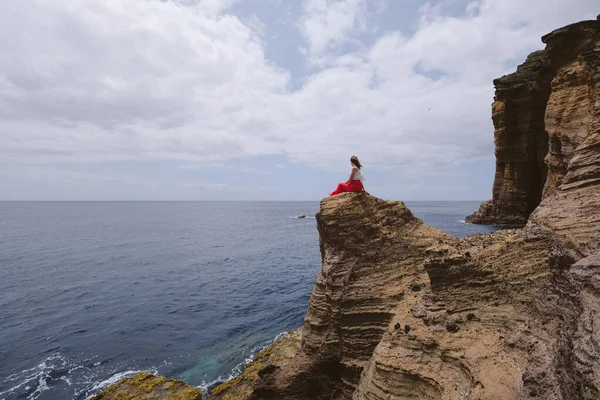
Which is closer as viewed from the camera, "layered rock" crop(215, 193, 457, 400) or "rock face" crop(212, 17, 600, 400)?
"rock face" crop(212, 17, 600, 400)

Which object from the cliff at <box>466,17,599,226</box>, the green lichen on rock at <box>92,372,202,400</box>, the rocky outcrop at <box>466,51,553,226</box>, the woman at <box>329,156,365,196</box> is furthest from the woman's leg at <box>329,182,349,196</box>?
the rocky outcrop at <box>466,51,553,226</box>

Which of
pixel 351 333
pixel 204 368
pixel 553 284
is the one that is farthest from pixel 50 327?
pixel 553 284

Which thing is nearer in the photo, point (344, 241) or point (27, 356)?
point (344, 241)

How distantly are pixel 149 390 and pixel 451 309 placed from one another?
63.1ft

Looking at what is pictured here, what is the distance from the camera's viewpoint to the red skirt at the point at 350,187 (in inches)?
712

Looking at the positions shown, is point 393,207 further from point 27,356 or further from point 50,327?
point 50,327

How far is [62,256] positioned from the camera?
224 feet

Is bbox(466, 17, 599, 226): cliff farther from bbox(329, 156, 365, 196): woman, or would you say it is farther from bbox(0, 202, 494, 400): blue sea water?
bbox(0, 202, 494, 400): blue sea water

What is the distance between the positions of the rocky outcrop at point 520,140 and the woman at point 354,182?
6334cm

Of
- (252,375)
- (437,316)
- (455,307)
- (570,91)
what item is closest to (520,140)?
(570,91)

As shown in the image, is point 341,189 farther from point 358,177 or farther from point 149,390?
point 149,390

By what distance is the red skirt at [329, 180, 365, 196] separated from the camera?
59.3 feet

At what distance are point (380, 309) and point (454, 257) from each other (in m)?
5.03

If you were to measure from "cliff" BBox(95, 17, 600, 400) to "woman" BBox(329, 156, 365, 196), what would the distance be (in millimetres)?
569
